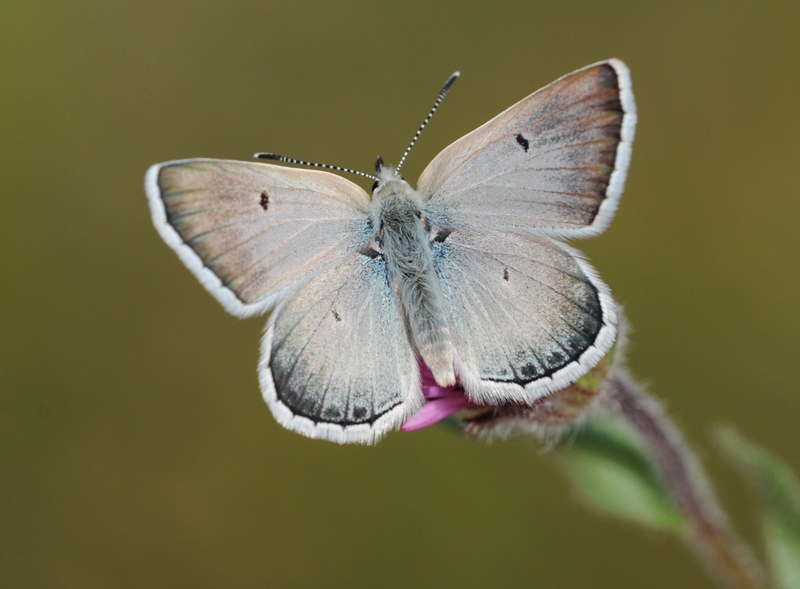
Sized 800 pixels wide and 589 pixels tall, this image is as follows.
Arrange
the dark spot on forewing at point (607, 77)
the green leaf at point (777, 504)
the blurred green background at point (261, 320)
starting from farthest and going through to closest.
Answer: the blurred green background at point (261, 320) → the green leaf at point (777, 504) → the dark spot on forewing at point (607, 77)

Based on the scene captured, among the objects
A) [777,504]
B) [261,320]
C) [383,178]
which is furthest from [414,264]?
[261,320]

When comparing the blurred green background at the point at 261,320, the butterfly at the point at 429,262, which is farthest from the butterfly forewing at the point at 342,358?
the blurred green background at the point at 261,320

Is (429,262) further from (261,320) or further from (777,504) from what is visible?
(261,320)

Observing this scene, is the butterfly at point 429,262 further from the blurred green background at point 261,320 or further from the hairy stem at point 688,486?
the blurred green background at point 261,320

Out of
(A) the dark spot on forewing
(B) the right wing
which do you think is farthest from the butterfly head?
(A) the dark spot on forewing

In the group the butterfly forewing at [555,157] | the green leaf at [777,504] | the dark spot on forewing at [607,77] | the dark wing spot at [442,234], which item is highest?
the dark spot on forewing at [607,77]

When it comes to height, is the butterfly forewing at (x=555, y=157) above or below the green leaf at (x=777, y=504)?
above

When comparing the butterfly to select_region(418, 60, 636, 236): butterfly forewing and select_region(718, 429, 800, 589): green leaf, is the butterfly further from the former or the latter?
select_region(718, 429, 800, 589): green leaf
